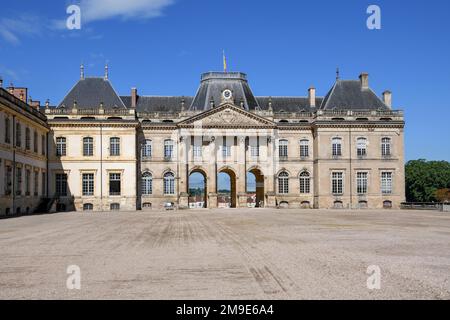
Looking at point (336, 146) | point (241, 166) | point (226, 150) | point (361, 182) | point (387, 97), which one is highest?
point (387, 97)

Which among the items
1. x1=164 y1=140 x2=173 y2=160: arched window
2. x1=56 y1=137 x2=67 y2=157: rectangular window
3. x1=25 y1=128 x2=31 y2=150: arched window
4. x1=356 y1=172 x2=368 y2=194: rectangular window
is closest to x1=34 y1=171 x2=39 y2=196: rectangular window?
x1=25 y1=128 x2=31 y2=150: arched window

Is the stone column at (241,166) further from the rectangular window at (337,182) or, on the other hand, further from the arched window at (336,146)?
the arched window at (336,146)

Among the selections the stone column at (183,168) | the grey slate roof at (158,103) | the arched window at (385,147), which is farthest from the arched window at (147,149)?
the arched window at (385,147)

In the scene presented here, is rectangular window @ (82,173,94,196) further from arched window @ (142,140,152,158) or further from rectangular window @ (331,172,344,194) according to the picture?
rectangular window @ (331,172,344,194)

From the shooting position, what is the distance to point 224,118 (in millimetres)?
53250

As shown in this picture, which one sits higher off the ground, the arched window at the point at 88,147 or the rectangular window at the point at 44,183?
the arched window at the point at 88,147

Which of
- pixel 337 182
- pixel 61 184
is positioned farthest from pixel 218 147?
pixel 61 184

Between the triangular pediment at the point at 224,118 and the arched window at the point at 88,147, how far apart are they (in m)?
8.53

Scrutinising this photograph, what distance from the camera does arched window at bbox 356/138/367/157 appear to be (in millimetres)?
53625

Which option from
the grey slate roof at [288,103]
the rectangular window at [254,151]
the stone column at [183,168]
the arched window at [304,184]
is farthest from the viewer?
the grey slate roof at [288,103]

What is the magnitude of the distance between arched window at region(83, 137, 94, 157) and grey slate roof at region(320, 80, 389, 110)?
75.2 feet

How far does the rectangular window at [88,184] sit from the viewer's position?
50.6 metres

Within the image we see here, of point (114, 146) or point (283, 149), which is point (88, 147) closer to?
point (114, 146)

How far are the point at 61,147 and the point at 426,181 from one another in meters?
53.4
